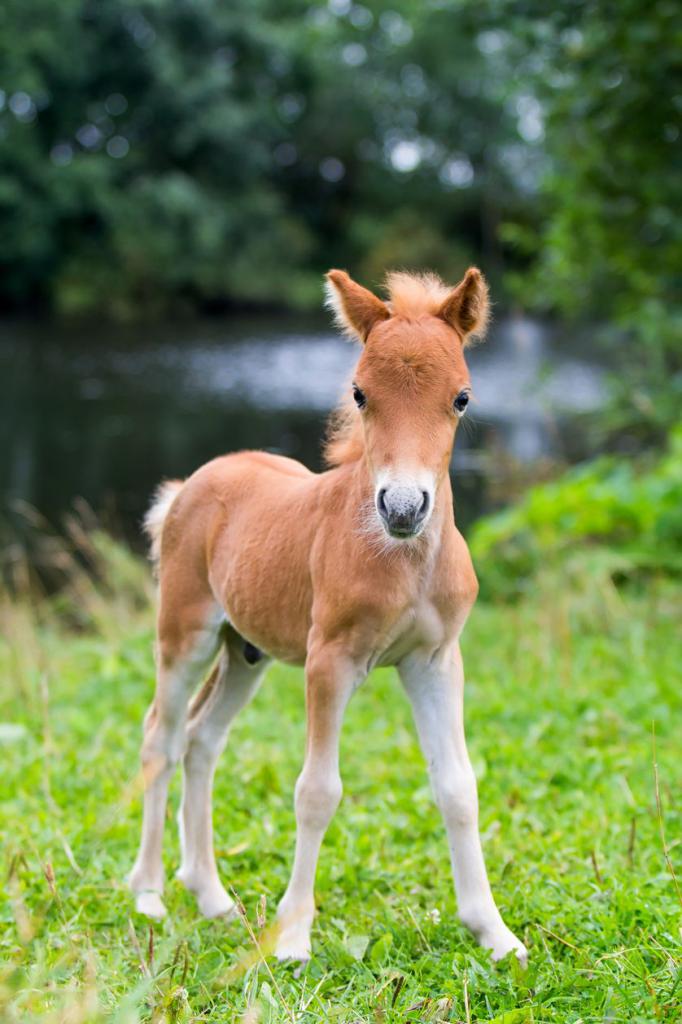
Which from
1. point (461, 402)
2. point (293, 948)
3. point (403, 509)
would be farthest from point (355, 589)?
point (293, 948)

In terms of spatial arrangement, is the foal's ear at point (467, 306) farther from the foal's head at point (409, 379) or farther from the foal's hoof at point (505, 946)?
the foal's hoof at point (505, 946)

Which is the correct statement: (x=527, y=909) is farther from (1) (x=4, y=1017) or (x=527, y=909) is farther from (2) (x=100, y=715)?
(2) (x=100, y=715)

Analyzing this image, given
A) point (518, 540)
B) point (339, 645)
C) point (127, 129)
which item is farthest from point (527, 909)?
point (127, 129)

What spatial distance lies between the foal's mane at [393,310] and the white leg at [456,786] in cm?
68

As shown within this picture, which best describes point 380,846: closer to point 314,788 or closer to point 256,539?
point 314,788

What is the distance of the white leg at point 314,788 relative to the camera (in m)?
3.22

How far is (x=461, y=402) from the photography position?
3.08 metres

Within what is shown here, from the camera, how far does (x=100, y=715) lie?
20.6 ft

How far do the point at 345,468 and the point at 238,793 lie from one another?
1994 millimetres

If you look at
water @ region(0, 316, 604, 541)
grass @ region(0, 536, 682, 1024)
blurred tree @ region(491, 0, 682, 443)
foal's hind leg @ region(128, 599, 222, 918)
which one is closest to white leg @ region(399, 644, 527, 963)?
grass @ region(0, 536, 682, 1024)

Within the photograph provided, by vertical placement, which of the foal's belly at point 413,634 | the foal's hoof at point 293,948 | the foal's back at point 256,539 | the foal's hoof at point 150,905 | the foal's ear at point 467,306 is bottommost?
the foal's hoof at point 150,905

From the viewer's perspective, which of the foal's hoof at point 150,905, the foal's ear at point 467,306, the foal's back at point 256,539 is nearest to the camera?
the foal's ear at point 467,306

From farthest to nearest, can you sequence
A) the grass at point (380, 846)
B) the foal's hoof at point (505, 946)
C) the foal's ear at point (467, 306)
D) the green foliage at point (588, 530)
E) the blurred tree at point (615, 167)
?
the green foliage at point (588, 530) → the blurred tree at point (615, 167) → the foal's hoof at point (505, 946) → the foal's ear at point (467, 306) → the grass at point (380, 846)

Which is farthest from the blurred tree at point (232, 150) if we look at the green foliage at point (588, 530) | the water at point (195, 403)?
the green foliage at point (588, 530)
